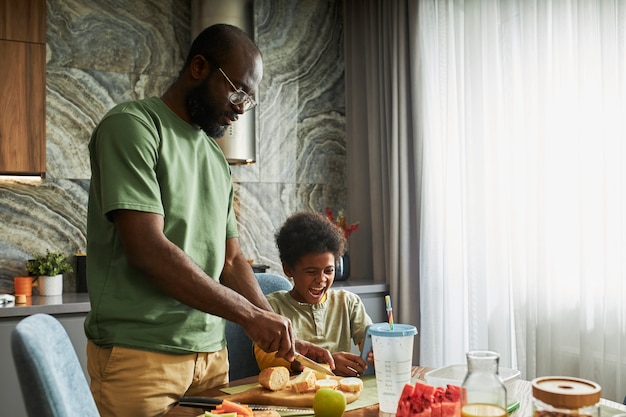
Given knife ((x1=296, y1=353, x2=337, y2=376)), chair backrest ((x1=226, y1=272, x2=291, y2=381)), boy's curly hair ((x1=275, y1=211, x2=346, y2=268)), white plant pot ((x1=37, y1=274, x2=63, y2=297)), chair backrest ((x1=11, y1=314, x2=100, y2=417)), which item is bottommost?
chair backrest ((x1=226, y1=272, x2=291, y2=381))

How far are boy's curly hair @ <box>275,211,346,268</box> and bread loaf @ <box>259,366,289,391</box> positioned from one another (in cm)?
70

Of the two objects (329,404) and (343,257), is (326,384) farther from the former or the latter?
(343,257)

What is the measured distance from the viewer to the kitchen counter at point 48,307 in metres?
2.84

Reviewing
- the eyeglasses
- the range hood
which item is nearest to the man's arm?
the eyeglasses

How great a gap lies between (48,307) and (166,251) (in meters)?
1.64

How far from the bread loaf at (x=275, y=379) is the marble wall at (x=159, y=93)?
2150 mm

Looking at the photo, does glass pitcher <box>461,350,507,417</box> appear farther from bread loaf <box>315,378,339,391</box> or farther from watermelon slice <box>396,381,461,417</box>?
bread loaf <box>315,378,339,391</box>

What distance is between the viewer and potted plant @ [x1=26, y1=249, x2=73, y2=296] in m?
3.23

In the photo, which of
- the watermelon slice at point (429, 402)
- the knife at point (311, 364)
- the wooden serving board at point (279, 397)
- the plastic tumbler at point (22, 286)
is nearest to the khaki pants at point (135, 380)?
the wooden serving board at point (279, 397)

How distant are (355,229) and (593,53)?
4.93 feet

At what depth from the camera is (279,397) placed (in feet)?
4.97

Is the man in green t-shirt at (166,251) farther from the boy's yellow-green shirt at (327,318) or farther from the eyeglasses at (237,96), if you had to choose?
the boy's yellow-green shirt at (327,318)

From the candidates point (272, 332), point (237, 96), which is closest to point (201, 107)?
point (237, 96)

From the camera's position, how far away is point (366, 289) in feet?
11.9
